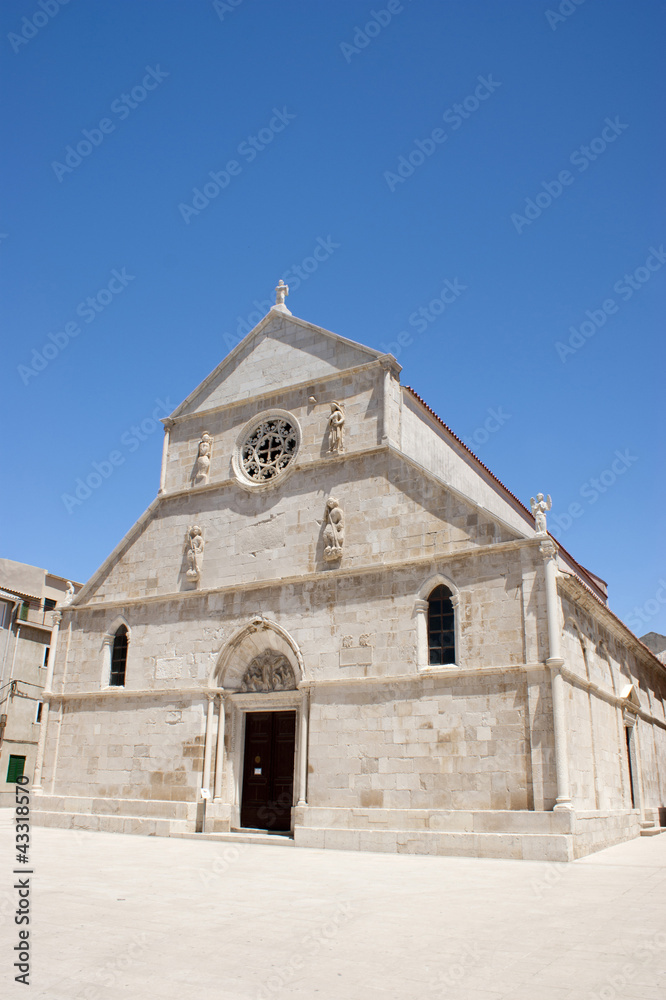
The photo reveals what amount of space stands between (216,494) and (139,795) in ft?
22.7

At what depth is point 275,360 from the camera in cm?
1931

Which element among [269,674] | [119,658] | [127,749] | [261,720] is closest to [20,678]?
[119,658]

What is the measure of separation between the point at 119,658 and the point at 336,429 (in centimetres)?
782

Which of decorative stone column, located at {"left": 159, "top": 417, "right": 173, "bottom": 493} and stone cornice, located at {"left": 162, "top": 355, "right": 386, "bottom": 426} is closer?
stone cornice, located at {"left": 162, "top": 355, "right": 386, "bottom": 426}

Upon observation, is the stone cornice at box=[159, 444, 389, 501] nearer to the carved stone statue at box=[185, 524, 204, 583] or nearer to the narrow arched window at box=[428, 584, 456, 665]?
the carved stone statue at box=[185, 524, 204, 583]

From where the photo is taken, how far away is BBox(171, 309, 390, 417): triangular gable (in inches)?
716

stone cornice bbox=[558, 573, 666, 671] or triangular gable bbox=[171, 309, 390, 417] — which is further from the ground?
triangular gable bbox=[171, 309, 390, 417]

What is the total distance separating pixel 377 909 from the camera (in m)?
7.50

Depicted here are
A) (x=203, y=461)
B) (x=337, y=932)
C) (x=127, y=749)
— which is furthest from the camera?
(x=203, y=461)

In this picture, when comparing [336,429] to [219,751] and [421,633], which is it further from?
[219,751]

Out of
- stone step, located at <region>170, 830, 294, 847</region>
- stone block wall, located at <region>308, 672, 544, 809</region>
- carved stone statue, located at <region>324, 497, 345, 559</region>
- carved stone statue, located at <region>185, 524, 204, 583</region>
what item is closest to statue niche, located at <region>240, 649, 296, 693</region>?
stone block wall, located at <region>308, 672, 544, 809</region>

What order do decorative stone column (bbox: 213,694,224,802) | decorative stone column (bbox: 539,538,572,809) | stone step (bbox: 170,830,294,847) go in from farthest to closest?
1. decorative stone column (bbox: 213,694,224,802)
2. stone step (bbox: 170,830,294,847)
3. decorative stone column (bbox: 539,538,572,809)

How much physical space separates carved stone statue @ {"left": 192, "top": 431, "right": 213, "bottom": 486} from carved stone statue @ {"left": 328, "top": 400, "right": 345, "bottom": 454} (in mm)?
3620

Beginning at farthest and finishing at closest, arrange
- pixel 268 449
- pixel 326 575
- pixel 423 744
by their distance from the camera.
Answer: pixel 268 449, pixel 326 575, pixel 423 744
